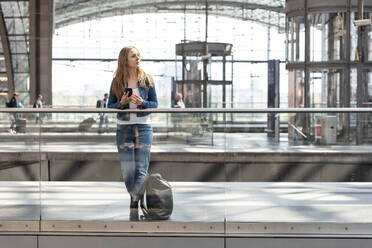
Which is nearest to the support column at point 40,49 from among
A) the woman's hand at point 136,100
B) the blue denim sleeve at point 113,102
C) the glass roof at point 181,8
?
the glass roof at point 181,8

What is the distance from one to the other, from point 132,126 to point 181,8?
2060 centimetres

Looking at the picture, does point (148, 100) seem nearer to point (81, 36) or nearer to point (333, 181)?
point (333, 181)

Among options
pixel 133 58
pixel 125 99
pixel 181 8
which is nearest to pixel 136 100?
pixel 125 99

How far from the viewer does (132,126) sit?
5.55 meters

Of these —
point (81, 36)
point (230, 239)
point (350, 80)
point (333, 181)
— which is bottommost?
point (230, 239)

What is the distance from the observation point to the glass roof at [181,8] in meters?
25.2

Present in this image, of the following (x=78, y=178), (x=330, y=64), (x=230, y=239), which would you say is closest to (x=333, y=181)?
(x=230, y=239)

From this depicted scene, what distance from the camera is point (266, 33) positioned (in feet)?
87.9

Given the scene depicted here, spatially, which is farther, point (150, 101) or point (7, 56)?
point (7, 56)

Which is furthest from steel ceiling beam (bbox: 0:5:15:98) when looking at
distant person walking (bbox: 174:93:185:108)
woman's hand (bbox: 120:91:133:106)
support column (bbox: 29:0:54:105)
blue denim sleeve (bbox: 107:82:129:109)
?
woman's hand (bbox: 120:91:133:106)

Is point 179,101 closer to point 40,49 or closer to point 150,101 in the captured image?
point 40,49

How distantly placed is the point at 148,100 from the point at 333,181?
183 centimetres

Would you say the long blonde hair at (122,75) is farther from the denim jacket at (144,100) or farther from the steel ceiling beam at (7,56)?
the steel ceiling beam at (7,56)

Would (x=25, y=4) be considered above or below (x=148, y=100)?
above
